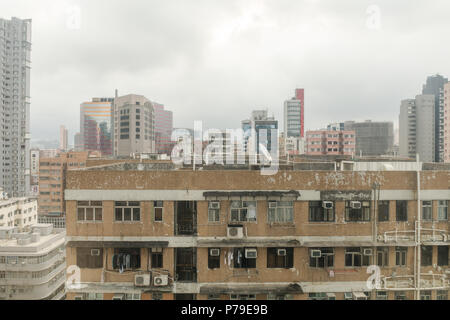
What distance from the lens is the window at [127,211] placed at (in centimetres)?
394

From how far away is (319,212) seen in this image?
3996 millimetres

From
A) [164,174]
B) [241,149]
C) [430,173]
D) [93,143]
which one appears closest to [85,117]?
[93,143]

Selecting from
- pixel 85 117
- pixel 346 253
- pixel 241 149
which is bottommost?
pixel 346 253

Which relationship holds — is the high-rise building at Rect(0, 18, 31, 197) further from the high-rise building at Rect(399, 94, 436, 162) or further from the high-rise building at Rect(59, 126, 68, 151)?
the high-rise building at Rect(399, 94, 436, 162)

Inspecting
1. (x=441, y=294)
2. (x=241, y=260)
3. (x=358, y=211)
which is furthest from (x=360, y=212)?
(x=241, y=260)

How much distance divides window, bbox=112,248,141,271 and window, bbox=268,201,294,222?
5.74ft

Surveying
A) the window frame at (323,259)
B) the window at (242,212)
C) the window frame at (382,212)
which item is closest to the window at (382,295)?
the window frame at (323,259)

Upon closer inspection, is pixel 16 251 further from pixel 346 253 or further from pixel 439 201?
pixel 439 201

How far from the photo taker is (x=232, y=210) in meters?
3.93

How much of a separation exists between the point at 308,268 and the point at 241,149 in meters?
2.53

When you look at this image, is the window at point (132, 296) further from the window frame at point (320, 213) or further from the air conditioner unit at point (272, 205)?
the window frame at point (320, 213)

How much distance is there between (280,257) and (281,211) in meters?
0.59
